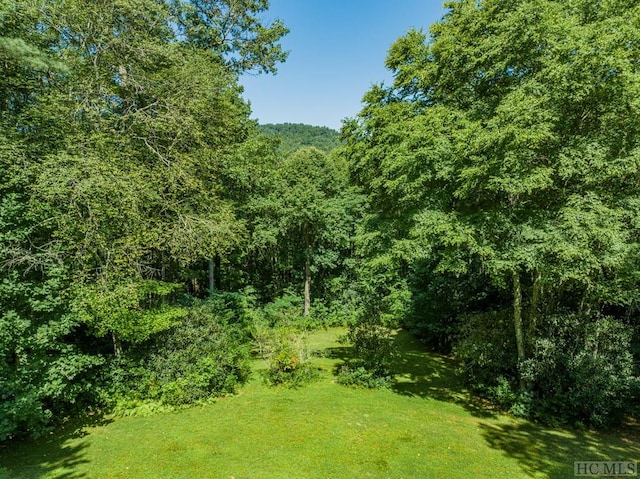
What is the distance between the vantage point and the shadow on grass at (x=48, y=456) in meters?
5.21

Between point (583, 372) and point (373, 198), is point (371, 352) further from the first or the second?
point (583, 372)

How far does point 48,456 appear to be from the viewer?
19.1 ft

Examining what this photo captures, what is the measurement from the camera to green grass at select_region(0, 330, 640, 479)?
541 cm

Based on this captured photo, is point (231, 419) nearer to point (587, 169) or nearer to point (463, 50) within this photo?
point (587, 169)

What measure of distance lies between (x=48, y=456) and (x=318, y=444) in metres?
4.69

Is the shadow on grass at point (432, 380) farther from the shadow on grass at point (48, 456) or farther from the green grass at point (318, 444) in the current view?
the shadow on grass at point (48, 456)

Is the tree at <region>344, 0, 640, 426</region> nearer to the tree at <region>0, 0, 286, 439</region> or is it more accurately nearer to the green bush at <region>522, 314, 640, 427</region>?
the green bush at <region>522, 314, 640, 427</region>

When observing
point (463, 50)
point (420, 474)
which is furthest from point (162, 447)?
point (463, 50)

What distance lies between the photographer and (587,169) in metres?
6.32

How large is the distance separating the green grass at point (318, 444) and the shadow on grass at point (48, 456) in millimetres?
18

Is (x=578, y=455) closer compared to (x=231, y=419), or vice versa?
(x=578, y=455)

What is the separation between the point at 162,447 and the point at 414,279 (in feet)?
37.0

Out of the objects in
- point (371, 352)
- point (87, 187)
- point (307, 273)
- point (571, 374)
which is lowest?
point (371, 352)

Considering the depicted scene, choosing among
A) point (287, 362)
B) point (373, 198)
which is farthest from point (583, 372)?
point (287, 362)
